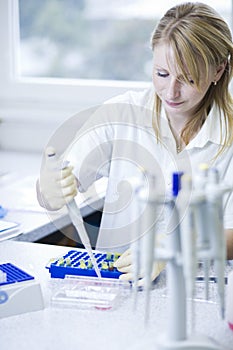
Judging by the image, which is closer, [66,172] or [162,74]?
[66,172]

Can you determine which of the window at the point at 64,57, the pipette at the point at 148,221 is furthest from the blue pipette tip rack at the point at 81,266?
the window at the point at 64,57

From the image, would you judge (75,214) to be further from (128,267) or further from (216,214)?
(216,214)

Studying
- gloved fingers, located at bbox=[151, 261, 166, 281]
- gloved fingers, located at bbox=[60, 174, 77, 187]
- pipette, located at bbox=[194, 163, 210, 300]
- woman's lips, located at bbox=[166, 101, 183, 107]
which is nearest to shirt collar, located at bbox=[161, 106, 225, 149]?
woman's lips, located at bbox=[166, 101, 183, 107]

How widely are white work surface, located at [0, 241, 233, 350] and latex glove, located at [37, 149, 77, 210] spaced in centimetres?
17

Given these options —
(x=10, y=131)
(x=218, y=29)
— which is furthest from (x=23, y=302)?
(x=10, y=131)

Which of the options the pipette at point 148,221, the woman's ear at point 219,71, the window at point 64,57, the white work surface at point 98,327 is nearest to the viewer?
the pipette at point 148,221

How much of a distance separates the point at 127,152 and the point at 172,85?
31 centimetres

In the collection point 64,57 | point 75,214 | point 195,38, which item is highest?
point 64,57

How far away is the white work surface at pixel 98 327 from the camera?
1202mm

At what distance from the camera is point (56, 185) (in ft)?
4.68

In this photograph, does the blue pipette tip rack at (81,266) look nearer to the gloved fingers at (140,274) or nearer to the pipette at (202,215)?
the gloved fingers at (140,274)

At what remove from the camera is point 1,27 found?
2.91 metres

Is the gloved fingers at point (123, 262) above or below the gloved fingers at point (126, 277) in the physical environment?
above

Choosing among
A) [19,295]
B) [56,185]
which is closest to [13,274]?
[19,295]
